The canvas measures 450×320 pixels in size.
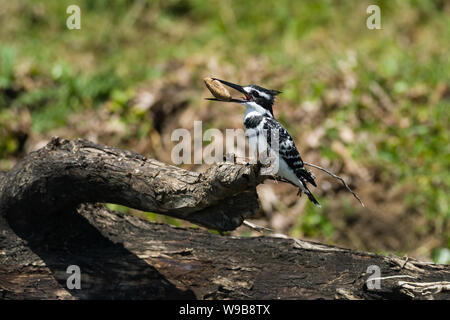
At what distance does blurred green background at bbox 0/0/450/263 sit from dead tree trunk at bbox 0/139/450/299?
2.59 m

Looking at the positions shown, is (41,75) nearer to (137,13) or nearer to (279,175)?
(137,13)

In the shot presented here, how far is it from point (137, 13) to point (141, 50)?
101 cm

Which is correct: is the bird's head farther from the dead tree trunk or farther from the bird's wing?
the dead tree trunk

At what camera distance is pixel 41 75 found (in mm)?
8688

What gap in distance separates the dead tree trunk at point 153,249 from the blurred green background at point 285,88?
2.59 m

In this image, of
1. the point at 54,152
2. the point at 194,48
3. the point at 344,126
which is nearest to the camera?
the point at 54,152

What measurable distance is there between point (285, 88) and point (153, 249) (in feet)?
16.4

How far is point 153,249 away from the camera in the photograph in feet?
12.8

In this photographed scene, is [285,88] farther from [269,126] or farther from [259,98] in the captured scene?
[269,126]

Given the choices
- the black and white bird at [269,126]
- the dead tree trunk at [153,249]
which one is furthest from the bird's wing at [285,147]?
the dead tree trunk at [153,249]

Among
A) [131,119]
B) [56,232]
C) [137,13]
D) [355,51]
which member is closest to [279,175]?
[56,232]

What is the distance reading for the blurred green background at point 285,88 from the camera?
23.8 ft

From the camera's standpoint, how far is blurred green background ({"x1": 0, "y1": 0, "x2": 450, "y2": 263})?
7250 mm

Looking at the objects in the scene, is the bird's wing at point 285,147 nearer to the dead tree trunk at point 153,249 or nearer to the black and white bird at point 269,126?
the black and white bird at point 269,126
